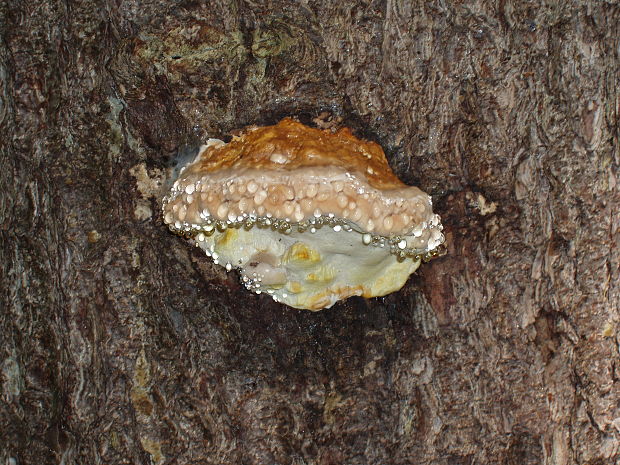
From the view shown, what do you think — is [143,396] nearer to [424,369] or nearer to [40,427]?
[40,427]

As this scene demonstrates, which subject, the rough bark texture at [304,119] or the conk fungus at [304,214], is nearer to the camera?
the conk fungus at [304,214]

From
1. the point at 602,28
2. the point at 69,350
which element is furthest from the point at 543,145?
the point at 69,350

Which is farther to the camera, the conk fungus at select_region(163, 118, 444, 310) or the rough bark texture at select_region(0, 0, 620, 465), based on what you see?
the rough bark texture at select_region(0, 0, 620, 465)

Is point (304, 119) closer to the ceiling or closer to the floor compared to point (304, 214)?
closer to the ceiling
